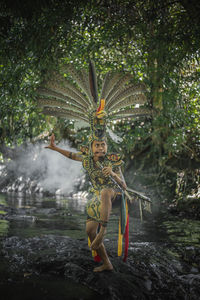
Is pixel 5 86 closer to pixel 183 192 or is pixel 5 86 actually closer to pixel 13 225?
pixel 13 225

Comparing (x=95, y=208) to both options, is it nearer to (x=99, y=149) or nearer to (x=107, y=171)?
(x=107, y=171)

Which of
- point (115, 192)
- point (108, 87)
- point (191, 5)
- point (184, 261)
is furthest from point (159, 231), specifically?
point (191, 5)

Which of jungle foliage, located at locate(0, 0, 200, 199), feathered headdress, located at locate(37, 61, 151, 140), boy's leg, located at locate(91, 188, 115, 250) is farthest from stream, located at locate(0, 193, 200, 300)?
jungle foliage, located at locate(0, 0, 200, 199)

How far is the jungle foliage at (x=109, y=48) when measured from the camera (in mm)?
4926

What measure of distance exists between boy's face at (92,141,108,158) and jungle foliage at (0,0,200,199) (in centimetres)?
228

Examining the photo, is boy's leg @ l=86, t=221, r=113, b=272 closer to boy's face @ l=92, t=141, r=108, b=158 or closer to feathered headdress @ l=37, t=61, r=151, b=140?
boy's face @ l=92, t=141, r=108, b=158

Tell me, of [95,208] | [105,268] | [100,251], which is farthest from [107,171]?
[105,268]

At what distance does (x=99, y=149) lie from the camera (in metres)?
3.95

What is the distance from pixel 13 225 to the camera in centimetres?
703

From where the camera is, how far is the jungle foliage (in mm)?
4926

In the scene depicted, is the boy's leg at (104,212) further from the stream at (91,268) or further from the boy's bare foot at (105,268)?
the stream at (91,268)

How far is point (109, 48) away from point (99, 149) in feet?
16.9

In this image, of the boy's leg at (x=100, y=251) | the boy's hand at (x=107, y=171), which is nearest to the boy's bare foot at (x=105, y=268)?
the boy's leg at (x=100, y=251)

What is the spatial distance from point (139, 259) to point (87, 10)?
18.0 feet
